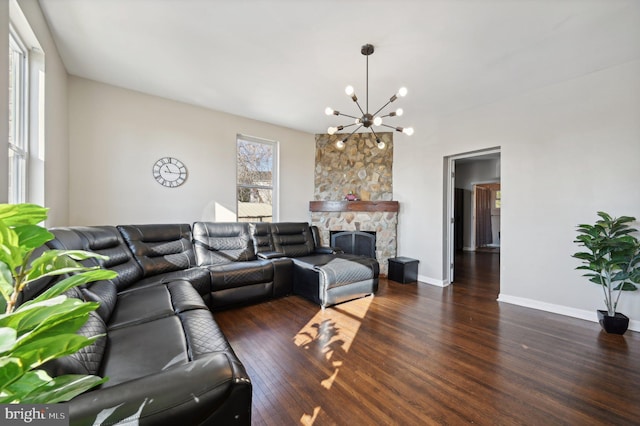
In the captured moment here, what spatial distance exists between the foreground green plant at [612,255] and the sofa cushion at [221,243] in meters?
3.89

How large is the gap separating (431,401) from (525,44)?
9.97 feet

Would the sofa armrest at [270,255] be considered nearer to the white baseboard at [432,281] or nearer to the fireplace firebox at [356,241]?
the fireplace firebox at [356,241]

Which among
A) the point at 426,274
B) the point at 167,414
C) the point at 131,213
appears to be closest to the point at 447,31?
the point at 167,414

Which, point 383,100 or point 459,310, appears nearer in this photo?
point 459,310

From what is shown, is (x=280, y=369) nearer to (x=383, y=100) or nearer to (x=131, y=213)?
(x=131, y=213)

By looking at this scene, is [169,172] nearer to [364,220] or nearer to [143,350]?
[143,350]

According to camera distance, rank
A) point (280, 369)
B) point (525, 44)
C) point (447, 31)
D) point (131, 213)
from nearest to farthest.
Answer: point (280, 369)
point (447, 31)
point (525, 44)
point (131, 213)

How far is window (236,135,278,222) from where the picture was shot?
4453mm

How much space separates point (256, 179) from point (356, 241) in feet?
7.20

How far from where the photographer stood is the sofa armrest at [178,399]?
2.44 feet

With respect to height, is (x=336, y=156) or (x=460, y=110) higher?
(x=460, y=110)

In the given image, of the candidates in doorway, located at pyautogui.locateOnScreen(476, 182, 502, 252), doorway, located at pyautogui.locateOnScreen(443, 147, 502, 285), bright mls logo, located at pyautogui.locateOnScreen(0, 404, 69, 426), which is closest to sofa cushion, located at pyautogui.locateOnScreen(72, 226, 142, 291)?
bright mls logo, located at pyautogui.locateOnScreen(0, 404, 69, 426)

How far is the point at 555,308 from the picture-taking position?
300 cm

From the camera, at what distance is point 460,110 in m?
3.83
